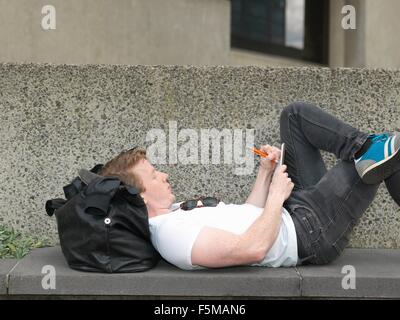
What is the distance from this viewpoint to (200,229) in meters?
2.70

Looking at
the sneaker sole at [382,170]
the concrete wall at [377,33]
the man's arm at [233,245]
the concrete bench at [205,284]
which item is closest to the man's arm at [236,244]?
the man's arm at [233,245]

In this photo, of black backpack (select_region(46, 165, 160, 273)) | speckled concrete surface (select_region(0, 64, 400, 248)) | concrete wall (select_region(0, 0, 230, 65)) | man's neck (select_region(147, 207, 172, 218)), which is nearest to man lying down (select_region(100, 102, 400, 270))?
man's neck (select_region(147, 207, 172, 218))

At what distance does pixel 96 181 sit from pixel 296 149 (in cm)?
115

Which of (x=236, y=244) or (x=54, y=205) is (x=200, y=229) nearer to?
(x=236, y=244)

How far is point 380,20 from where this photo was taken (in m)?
7.93

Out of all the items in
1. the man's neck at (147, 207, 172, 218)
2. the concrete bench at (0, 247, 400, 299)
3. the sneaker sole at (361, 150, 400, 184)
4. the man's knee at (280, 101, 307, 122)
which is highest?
the man's knee at (280, 101, 307, 122)

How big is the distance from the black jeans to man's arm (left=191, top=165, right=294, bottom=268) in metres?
0.27

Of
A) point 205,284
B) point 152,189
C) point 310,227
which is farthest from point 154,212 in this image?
point 310,227

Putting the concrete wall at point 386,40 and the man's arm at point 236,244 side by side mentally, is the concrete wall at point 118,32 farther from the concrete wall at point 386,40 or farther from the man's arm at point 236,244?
the man's arm at point 236,244

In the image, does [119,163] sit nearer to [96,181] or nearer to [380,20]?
[96,181]

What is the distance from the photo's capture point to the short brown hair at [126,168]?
3008 millimetres

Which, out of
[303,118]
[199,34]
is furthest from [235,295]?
[199,34]

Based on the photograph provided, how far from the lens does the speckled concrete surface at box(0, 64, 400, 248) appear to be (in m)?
3.71

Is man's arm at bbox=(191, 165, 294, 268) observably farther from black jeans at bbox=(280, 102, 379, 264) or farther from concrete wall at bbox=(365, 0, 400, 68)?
concrete wall at bbox=(365, 0, 400, 68)
